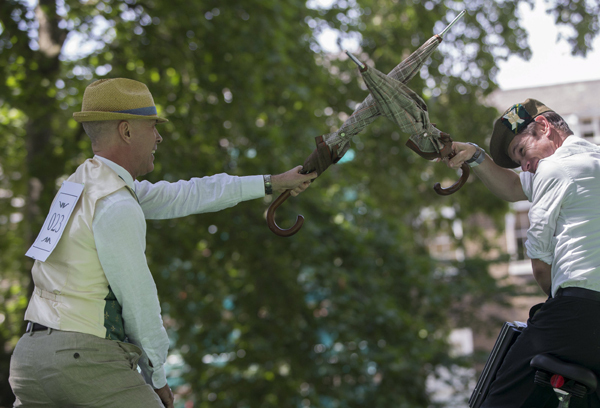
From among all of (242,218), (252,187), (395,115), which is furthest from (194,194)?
(242,218)

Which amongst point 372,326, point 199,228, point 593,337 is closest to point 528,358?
point 593,337

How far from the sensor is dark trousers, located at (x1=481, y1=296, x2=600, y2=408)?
216 centimetres

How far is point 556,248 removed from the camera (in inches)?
87.0

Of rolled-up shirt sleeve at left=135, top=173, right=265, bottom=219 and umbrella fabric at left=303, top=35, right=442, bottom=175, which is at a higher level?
umbrella fabric at left=303, top=35, right=442, bottom=175

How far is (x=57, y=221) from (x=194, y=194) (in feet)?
1.80

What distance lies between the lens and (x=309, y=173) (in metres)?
2.38

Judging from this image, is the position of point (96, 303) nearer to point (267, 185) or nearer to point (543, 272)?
point (267, 185)

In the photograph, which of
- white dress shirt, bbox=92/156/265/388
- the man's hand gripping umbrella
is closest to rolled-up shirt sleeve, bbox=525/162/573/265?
the man's hand gripping umbrella

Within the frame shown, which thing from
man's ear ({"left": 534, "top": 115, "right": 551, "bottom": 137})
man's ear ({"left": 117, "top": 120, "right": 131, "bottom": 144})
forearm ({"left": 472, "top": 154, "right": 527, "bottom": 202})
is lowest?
man's ear ({"left": 117, "top": 120, "right": 131, "bottom": 144})

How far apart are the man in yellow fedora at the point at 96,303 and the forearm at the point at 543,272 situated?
1.46 metres

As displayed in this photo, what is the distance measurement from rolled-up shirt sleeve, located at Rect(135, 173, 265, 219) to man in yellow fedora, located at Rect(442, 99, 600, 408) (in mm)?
1083

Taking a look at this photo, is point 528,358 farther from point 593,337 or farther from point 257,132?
point 257,132

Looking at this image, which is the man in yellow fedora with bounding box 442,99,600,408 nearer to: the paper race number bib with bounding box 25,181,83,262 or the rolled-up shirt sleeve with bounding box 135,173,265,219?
the rolled-up shirt sleeve with bounding box 135,173,265,219

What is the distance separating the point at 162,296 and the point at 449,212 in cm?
769
